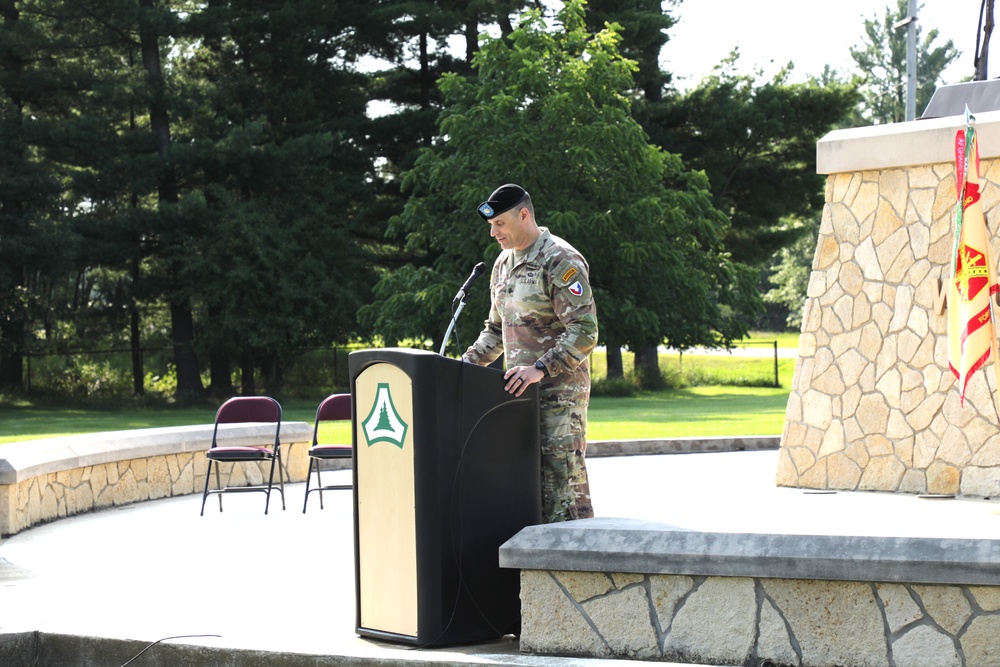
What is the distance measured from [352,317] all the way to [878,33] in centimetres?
4829

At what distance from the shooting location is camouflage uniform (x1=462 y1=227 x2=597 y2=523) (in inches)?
220

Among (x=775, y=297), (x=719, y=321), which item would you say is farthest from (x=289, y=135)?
(x=775, y=297)

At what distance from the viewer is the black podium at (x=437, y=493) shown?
204 inches

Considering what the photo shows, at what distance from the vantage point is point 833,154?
9898 millimetres

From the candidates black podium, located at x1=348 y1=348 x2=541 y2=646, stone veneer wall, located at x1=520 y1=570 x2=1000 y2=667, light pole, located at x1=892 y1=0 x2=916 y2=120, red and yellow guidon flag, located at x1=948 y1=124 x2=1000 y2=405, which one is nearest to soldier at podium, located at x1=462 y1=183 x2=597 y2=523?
black podium, located at x1=348 y1=348 x2=541 y2=646

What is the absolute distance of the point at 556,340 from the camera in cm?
575

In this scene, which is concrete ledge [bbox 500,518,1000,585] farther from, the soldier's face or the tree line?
the tree line

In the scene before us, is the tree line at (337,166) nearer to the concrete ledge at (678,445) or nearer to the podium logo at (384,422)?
the concrete ledge at (678,445)

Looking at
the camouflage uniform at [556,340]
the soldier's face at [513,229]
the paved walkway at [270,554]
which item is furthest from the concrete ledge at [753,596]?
the soldier's face at [513,229]

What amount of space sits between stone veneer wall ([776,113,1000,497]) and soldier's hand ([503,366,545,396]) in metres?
5.06

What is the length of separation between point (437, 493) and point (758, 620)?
1381 mm

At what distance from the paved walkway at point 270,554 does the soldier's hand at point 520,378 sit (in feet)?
2.86

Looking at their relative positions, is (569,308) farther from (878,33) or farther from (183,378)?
(878,33)

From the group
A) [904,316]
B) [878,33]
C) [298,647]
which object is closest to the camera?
[298,647]
